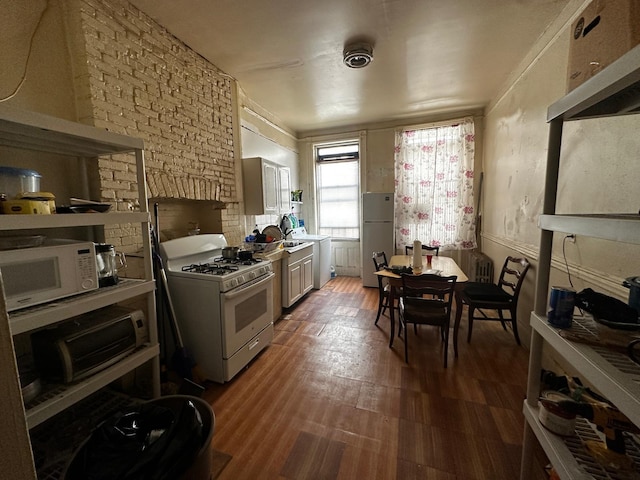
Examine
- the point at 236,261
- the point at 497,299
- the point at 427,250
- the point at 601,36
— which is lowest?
the point at 497,299

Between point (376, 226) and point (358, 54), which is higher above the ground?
point (358, 54)

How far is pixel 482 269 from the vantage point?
148 inches

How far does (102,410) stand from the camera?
161 centimetres

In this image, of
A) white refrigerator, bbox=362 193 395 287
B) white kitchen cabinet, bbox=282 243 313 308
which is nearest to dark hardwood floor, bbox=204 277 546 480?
white kitchen cabinet, bbox=282 243 313 308

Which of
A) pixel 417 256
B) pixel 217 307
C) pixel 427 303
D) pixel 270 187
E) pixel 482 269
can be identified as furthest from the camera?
pixel 482 269

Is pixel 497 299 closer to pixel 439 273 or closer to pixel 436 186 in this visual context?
pixel 439 273

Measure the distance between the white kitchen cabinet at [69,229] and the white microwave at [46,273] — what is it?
0.05 meters

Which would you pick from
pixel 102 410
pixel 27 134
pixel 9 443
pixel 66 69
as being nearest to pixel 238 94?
pixel 66 69

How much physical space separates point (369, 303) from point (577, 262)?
240 cm

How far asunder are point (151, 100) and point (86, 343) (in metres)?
1.83

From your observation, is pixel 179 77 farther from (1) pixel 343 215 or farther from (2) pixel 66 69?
(1) pixel 343 215

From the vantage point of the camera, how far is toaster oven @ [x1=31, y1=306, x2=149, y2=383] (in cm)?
125

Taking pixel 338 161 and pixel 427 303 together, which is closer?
pixel 427 303

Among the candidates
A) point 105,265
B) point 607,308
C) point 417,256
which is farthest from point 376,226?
point 105,265
